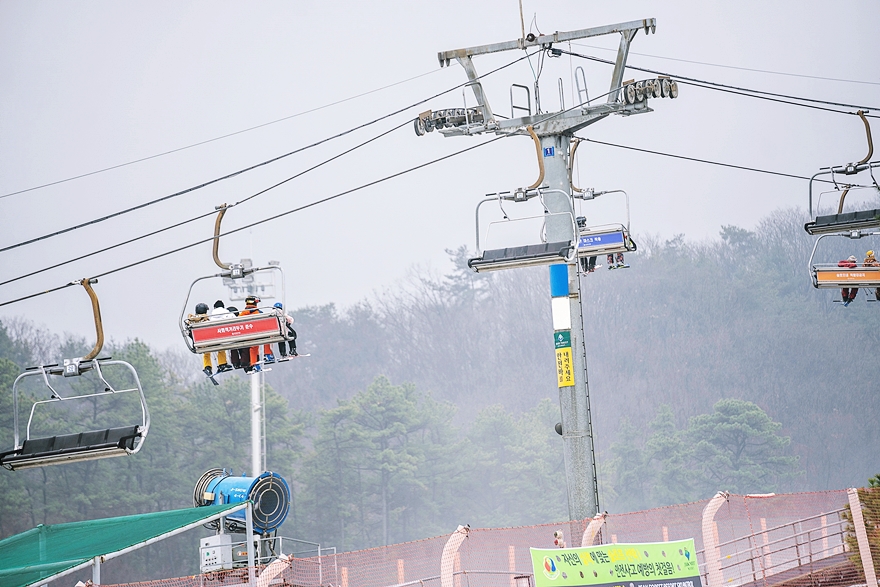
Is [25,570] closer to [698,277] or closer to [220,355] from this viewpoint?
[220,355]

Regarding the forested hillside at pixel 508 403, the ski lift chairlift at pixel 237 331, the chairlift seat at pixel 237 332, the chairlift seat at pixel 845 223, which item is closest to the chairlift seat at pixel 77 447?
the ski lift chairlift at pixel 237 331

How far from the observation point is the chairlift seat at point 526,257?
1263cm

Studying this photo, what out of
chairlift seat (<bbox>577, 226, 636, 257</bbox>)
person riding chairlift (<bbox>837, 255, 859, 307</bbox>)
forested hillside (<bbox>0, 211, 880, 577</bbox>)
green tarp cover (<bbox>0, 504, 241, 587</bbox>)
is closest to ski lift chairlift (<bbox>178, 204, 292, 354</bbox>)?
green tarp cover (<bbox>0, 504, 241, 587</bbox>)

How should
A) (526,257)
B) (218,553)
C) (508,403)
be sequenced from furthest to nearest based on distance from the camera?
(508,403)
(218,553)
(526,257)

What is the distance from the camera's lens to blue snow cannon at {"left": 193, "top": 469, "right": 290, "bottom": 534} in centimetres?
1870

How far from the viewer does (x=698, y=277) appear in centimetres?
8619

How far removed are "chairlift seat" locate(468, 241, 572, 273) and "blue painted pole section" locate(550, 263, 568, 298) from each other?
292cm

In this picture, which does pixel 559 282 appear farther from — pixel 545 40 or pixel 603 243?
pixel 545 40

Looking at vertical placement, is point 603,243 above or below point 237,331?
above

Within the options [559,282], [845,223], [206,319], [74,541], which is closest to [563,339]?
[559,282]

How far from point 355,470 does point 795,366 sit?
35781 mm

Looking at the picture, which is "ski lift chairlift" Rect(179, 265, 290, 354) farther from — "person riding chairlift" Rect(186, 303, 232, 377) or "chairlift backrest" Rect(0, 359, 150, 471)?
"chairlift backrest" Rect(0, 359, 150, 471)

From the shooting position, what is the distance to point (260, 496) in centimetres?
1872

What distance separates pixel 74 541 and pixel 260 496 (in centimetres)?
322
